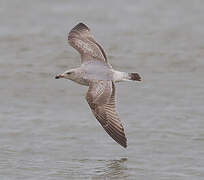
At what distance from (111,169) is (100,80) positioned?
112cm

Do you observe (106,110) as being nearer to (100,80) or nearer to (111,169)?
(100,80)

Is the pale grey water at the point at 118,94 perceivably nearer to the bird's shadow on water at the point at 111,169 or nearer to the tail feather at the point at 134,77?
the bird's shadow on water at the point at 111,169

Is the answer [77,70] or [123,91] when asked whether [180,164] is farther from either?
[123,91]

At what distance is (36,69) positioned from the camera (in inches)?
546

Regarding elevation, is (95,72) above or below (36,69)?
above

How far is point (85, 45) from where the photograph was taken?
11.0 meters

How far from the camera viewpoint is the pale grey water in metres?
9.92

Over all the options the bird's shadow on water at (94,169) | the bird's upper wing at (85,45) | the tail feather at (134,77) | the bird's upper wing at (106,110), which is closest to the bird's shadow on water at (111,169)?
the bird's shadow on water at (94,169)

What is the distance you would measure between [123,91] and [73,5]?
4768mm

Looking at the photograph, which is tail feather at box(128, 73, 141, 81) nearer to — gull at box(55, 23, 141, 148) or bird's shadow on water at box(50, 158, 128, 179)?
gull at box(55, 23, 141, 148)

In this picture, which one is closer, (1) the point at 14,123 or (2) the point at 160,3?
(1) the point at 14,123

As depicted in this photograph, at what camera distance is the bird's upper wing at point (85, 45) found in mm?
10734

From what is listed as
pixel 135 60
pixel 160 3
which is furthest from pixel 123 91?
pixel 160 3

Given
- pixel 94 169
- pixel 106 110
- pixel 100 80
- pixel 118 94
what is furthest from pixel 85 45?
pixel 94 169
